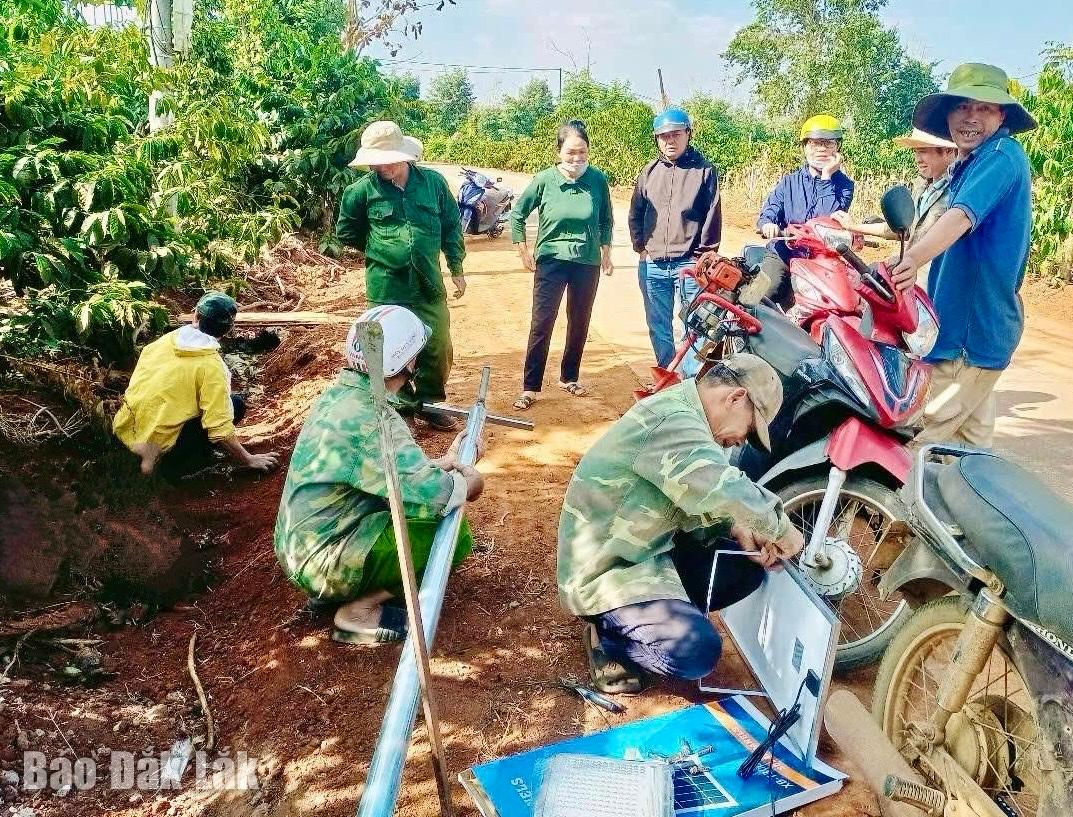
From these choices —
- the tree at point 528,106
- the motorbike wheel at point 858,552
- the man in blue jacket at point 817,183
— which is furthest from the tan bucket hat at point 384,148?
the tree at point 528,106

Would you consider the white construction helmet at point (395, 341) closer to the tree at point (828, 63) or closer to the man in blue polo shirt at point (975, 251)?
the man in blue polo shirt at point (975, 251)

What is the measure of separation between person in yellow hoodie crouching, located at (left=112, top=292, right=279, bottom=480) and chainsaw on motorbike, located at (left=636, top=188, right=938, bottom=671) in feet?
8.33

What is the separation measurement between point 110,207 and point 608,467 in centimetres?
274

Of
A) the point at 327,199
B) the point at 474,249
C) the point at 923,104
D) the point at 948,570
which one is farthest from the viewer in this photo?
the point at 474,249

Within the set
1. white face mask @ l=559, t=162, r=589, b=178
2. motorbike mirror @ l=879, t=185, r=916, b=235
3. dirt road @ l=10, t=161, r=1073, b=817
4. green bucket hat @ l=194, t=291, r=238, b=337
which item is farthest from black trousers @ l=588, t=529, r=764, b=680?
white face mask @ l=559, t=162, r=589, b=178

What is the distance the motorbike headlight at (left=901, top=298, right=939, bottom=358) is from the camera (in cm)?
301

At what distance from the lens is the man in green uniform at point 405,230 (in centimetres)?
472

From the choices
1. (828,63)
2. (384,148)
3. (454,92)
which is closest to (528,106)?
(454,92)

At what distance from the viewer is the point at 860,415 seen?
2.87 metres

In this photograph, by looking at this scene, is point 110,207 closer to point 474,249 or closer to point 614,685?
point 614,685

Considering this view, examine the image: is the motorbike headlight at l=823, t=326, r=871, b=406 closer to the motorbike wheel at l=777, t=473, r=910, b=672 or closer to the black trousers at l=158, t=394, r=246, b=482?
the motorbike wheel at l=777, t=473, r=910, b=672

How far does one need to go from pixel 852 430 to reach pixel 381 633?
1860mm

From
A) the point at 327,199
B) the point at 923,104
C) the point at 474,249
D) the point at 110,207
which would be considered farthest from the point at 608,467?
the point at 474,249

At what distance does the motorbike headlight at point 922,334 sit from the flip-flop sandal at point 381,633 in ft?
7.17
